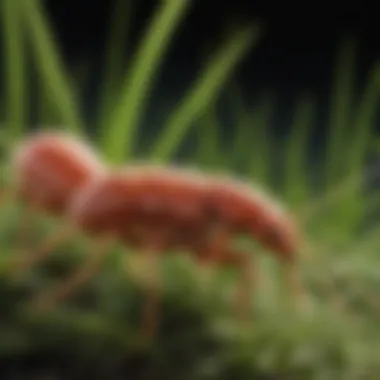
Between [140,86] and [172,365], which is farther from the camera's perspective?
[140,86]

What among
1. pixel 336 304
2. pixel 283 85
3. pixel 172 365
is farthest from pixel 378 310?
pixel 283 85

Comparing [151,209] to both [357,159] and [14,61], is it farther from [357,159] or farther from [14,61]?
[357,159]

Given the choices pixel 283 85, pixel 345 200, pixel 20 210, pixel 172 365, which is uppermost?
pixel 283 85

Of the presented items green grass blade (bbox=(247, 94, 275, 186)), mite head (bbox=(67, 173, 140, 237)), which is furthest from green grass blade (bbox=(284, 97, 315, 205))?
mite head (bbox=(67, 173, 140, 237))

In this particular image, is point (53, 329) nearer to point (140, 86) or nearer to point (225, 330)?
point (225, 330)

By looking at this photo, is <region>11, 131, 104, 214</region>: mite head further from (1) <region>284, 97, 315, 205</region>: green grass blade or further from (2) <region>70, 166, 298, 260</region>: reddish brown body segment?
(1) <region>284, 97, 315, 205</region>: green grass blade

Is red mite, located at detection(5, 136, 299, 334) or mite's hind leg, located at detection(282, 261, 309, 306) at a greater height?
red mite, located at detection(5, 136, 299, 334)

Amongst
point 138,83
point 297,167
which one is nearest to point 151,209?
point 138,83

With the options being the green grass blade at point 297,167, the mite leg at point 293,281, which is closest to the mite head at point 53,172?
the mite leg at point 293,281
